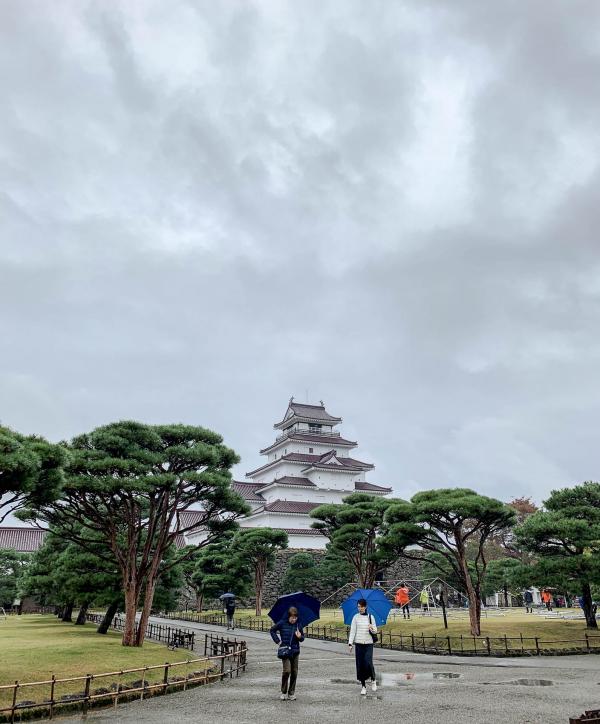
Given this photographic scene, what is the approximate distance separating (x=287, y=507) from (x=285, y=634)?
4480 cm

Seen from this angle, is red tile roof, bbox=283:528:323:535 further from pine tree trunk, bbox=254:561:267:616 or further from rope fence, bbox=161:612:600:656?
rope fence, bbox=161:612:600:656

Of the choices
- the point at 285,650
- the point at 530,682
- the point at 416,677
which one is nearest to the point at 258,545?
the point at 416,677

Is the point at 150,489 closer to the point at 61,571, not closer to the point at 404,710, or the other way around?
the point at 61,571

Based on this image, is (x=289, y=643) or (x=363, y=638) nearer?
(x=289, y=643)

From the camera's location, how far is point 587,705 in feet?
34.8

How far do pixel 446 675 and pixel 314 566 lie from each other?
36.7 metres

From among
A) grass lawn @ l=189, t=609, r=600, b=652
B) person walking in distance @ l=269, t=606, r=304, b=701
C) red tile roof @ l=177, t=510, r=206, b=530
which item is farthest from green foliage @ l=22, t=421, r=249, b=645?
red tile roof @ l=177, t=510, r=206, b=530

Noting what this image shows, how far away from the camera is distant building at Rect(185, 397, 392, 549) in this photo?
5475 cm

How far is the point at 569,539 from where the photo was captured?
24.8m

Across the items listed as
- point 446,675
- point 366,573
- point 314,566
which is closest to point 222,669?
point 446,675

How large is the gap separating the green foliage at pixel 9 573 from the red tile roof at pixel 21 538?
11579 mm

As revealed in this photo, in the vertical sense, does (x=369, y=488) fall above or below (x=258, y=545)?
above

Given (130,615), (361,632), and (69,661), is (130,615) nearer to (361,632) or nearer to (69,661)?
(69,661)

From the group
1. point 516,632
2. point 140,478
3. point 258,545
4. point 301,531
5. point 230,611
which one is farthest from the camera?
point 301,531
